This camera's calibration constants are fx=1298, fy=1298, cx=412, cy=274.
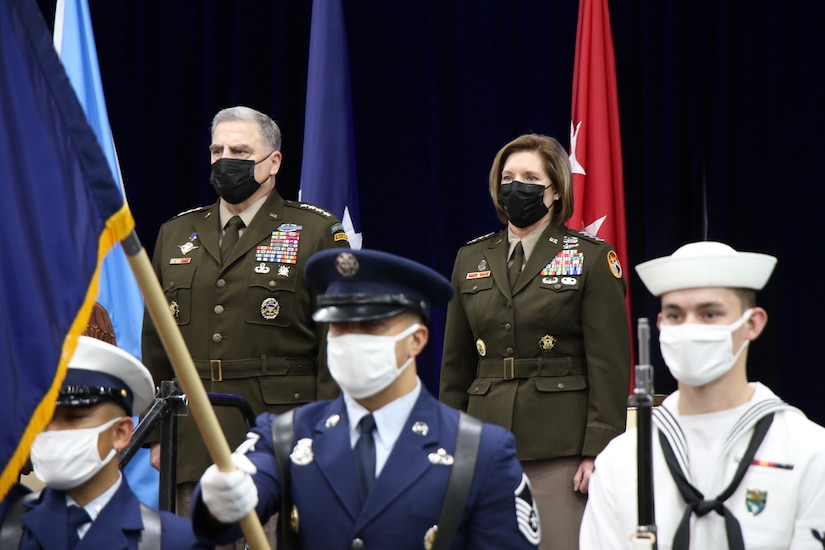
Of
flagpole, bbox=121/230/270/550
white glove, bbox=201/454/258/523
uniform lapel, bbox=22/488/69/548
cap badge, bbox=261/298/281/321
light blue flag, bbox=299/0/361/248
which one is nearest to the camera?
flagpole, bbox=121/230/270/550

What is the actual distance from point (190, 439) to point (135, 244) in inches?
93.6

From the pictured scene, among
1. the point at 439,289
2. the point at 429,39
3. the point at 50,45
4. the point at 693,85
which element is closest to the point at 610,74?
the point at 693,85

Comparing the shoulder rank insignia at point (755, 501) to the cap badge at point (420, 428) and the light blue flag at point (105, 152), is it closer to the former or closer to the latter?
the cap badge at point (420, 428)

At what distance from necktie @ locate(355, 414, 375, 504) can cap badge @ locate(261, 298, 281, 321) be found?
1.85 meters

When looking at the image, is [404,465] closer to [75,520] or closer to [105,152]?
[75,520]

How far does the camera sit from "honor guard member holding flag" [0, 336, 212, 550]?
324cm

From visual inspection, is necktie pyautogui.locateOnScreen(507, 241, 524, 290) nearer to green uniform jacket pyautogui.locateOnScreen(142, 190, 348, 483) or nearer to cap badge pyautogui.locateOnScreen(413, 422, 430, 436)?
green uniform jacket pyautogui.locateOnScreen(142, 190, 348, 483)

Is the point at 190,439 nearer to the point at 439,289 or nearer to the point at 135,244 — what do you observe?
the point at 439,289

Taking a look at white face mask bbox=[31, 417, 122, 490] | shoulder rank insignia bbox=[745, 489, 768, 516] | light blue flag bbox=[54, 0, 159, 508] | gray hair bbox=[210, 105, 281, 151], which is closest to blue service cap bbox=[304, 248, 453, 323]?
white face mask bbox=[31, 417, 122, 490]

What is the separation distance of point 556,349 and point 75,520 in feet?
6.95

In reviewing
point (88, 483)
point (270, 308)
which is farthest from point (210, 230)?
point (88, 483)

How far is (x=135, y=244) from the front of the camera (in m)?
2.73

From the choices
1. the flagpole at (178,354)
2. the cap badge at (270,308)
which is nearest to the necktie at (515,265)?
the cap badge at (270,308)

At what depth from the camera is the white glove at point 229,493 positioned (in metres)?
2.81
